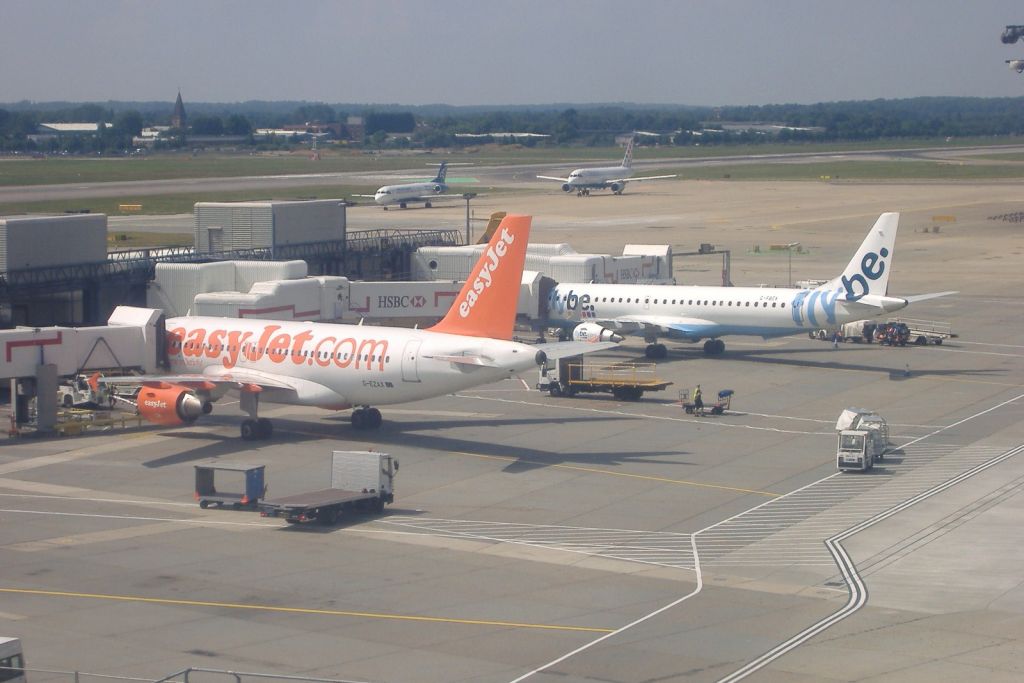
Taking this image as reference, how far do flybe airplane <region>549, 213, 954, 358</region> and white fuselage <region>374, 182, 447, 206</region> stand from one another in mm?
98262

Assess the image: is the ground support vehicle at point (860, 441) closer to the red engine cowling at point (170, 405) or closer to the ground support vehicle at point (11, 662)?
the red engine cowling at point (170, 405)

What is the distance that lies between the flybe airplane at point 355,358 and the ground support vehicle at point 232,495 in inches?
360

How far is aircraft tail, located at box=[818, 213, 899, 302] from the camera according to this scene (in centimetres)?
6881

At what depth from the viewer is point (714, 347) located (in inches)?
2990

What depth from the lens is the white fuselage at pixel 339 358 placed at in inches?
1949

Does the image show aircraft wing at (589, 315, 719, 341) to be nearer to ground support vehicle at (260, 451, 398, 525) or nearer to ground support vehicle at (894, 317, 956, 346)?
ground support vehicle at (894, 317, 956, 346)

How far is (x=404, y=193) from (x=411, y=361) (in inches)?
5030

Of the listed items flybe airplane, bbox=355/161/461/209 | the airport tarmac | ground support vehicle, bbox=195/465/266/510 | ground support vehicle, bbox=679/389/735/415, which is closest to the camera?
the airport tarmac

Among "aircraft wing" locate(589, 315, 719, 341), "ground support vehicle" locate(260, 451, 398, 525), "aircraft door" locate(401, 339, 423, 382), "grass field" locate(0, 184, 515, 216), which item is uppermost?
"grass field" locate(0, 184, 515, 216)

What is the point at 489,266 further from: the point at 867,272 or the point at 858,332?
the point at 858,332

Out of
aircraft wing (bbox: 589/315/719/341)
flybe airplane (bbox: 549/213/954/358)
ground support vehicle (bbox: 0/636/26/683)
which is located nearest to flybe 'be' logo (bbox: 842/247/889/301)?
flybe airplane (bbox: 549/213/954/358)

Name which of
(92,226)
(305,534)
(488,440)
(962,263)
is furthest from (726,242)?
(305,534)

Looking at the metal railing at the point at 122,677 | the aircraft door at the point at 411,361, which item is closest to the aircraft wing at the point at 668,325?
the aircraft door at the point at 411,361

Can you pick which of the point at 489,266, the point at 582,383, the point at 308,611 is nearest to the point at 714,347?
the point at 582,383
